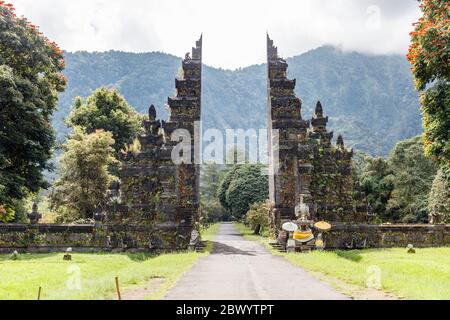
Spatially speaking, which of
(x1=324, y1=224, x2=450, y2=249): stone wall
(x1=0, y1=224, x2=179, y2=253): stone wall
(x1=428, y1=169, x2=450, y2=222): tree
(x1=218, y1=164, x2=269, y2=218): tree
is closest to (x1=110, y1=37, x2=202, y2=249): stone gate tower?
(x1=0, y1=224, x2=179, y2=253): stone wall

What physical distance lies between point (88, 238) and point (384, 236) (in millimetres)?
18938

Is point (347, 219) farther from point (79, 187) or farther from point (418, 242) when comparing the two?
point (79, 187)

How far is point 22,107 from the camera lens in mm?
29219

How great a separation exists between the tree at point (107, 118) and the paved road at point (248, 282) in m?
34.4

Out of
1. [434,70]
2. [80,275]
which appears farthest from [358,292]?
[434,70]

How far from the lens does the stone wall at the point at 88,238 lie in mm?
28922

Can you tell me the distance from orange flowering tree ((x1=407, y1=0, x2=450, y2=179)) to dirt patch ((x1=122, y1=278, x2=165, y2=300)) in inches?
583

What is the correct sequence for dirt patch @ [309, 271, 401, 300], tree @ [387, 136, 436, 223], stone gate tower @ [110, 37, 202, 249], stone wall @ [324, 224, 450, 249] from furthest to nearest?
tree @ [387, 136, 436, 223]
stone gate tower @ [110, 37, 202, 249]
stone wall @ [324, 224, 450, 249]
dirt patch @ [309, 271, 401, 300]

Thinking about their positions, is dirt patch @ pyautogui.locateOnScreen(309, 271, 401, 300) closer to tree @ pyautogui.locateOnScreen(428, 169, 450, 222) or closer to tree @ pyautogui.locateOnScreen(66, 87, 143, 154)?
tree @ pyautogui.locateOnScreen(428, 169, 450, 222)

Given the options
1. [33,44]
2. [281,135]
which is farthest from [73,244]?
[281,135]

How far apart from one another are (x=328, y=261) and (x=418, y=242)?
1358 centimetres

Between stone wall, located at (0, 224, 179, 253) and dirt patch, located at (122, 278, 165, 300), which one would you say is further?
stone wall, located at (0, 224, 179, 253)

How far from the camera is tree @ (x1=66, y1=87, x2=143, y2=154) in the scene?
178 ft

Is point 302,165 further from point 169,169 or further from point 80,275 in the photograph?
point 80,275
